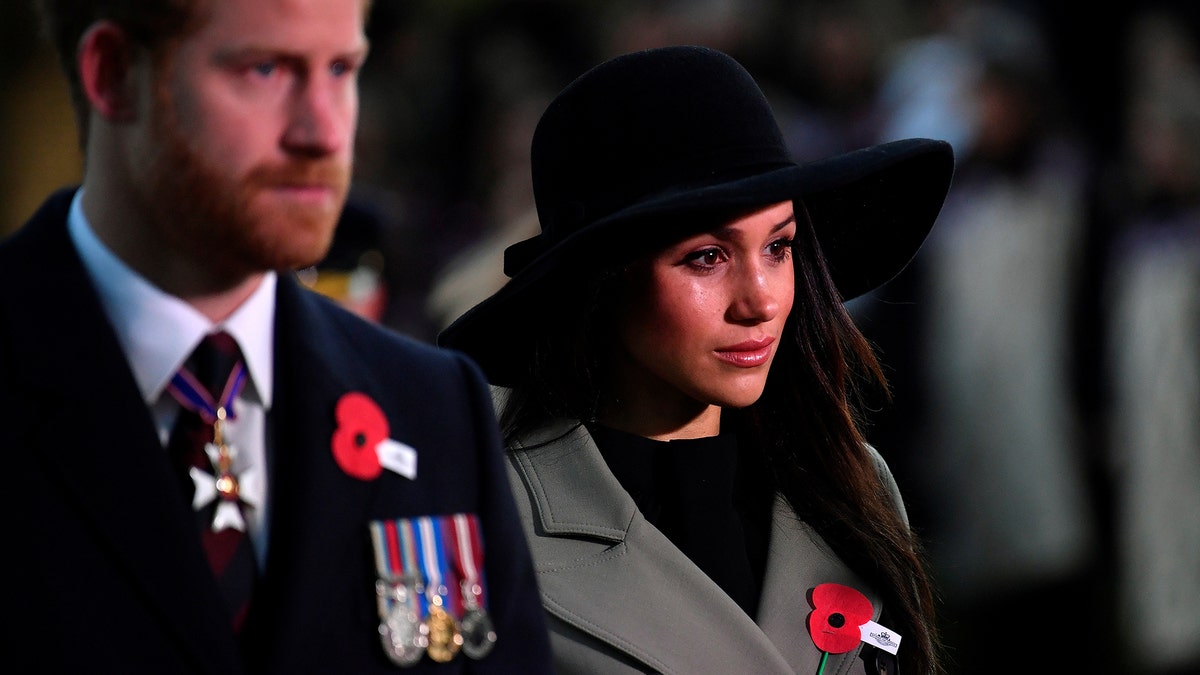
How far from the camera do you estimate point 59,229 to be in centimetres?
231

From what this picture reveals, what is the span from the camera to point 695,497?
11.4 feet

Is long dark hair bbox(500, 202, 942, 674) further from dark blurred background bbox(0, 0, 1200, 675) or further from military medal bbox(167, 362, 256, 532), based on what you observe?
dark blurred background bbox(0, 0, 1200, 675)

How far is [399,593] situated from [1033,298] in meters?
6.53

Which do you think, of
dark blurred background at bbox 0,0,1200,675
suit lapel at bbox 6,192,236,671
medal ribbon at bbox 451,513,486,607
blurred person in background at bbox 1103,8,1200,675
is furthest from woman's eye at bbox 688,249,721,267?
blurred person in background at bbox 1103,8,1200,675

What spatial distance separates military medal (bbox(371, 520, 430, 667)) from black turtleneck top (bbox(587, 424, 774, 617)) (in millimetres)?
1086

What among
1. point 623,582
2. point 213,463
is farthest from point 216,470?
point 623,582

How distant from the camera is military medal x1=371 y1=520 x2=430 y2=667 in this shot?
2.39 m

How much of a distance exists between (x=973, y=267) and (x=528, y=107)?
2.98 m

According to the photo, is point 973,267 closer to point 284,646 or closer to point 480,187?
point 480,187

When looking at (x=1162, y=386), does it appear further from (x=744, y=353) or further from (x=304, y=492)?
(x=304, y=492)

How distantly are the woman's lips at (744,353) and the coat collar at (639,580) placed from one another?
33 centimetres

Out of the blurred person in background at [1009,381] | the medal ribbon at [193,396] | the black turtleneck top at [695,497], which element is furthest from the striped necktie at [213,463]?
the blurred person in background at [1009,381]

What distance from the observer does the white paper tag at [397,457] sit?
246 centimetres

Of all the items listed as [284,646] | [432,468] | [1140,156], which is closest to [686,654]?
[432,468]
